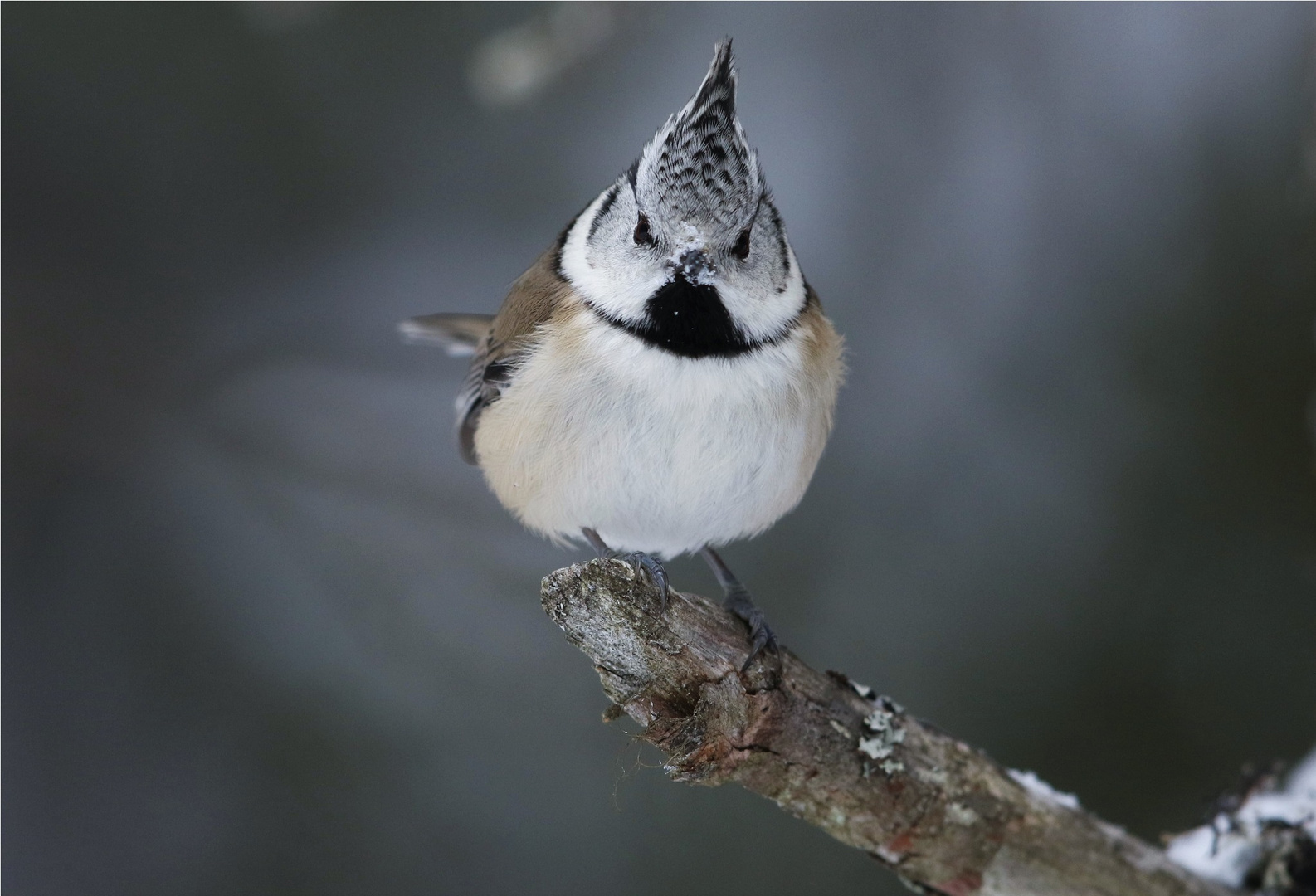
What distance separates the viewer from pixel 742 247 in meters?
2.26

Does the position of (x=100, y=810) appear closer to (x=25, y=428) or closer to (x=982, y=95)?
(x=25, y=428)

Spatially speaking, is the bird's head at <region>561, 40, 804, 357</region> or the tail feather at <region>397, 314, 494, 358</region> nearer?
the bird's head at <region>561, 40, 804, 357</region>

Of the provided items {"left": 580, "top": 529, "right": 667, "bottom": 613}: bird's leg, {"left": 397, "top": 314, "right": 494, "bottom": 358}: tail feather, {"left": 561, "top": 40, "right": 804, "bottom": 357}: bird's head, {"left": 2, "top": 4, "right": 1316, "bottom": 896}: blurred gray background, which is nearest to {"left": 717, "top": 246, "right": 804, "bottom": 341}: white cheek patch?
{"left": 561, "top": 40, "right": 804, "bottom": 357}: bird's head

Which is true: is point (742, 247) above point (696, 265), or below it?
above

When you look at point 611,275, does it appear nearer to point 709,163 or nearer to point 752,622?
point 709,163

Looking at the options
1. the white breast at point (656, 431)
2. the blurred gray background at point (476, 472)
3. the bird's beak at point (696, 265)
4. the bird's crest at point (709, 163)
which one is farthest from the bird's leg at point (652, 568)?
the blurred gray background at point (476, 472)

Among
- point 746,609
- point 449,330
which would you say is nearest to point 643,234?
point 746,609

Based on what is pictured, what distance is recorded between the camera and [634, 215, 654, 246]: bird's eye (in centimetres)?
226

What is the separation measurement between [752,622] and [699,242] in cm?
83

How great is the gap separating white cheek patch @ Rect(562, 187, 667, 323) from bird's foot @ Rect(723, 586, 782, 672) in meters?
0.71

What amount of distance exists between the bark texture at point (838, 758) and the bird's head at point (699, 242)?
1.99 feet

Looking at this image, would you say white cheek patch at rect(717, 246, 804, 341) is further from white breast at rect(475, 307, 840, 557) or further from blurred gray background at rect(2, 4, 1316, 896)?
blurred gray background at rect(2, 4, 1316, 896)

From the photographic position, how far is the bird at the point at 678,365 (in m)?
2.18

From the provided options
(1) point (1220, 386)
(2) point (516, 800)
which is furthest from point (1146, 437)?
(2) point (516, 800)
